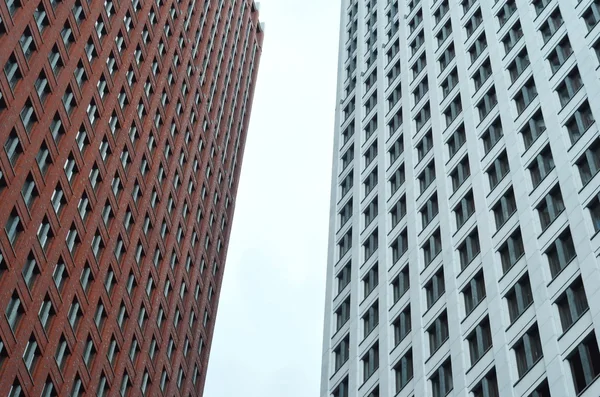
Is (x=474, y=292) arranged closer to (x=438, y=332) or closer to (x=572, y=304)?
(x=438, y=332)

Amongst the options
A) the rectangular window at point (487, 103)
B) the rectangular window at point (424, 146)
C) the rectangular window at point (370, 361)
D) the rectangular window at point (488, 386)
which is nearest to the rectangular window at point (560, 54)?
the rectangular window at point (487, 103)

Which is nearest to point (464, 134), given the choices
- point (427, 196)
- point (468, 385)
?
point (427, 196)

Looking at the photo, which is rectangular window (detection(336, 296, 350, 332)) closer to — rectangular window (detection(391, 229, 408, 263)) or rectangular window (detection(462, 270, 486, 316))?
rectangular window (detection(391, 229, 408, 263))

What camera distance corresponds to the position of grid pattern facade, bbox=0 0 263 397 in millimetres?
60250

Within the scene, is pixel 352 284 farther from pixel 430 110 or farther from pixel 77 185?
pixel 77 185

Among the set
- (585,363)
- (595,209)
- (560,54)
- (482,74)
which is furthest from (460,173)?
(585,363)

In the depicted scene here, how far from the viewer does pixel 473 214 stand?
6225cm

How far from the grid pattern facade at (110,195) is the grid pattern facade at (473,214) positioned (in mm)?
12908

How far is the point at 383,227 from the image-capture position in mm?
72062

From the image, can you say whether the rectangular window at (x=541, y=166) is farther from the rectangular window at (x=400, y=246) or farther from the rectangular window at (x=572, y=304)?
the rectangular window at (x=400, y=246)

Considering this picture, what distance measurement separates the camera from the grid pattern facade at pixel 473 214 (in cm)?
5128

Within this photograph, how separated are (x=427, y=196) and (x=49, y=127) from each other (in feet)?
76.6

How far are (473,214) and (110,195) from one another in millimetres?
24441

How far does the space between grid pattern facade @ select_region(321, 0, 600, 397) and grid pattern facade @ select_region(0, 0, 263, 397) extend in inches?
508
